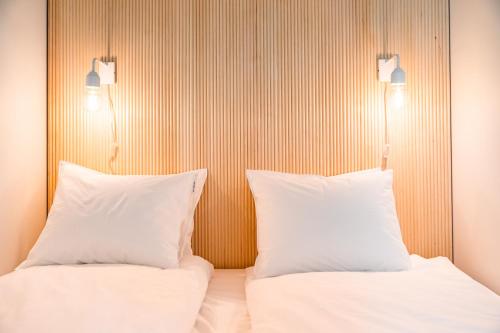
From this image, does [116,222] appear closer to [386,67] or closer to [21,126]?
[21,126]

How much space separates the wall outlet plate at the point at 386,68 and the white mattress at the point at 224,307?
1.17 metres

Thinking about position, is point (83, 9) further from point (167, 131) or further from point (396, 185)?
point (396, 185)

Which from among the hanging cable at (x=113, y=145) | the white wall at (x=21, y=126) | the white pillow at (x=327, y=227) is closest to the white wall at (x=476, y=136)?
the white pillow at (x=327, y=227)

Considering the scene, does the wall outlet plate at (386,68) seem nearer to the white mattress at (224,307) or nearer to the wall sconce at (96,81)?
the white mattress at (224,307)

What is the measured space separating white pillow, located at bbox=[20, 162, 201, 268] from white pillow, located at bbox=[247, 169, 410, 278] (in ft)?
1.23

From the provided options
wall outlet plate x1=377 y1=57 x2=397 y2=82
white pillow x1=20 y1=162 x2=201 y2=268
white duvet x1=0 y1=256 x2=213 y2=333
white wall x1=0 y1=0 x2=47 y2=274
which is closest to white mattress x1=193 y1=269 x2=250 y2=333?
white duvet x1=0 y1=256 x2=213 y2=333

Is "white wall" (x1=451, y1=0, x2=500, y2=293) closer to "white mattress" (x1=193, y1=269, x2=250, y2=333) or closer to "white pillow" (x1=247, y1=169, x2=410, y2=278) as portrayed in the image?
"white pillow" (x1=247, y1=169, x2=410, y2=278)

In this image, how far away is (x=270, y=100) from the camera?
79.8 inches

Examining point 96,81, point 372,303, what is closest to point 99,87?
point 96,81

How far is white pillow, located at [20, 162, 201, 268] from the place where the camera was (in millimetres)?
1611

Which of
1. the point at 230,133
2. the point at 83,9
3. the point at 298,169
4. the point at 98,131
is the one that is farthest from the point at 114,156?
the point at 298,169

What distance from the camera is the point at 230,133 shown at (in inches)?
80.0

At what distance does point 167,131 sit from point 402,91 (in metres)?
1.18

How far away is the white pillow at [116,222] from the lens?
63.4 inches
